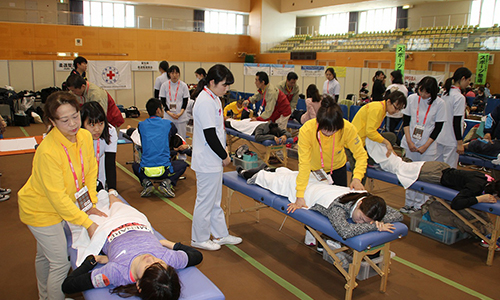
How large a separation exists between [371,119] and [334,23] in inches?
691

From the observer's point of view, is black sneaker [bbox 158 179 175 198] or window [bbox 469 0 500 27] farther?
window [bbox 469 0 500 27]

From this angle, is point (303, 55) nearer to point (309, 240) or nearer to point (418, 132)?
point (418, 132)

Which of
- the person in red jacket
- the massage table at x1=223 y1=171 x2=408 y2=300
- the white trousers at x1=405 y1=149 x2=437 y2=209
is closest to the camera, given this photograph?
the massage table at x1=223 y1=171 x2=408 y2=300

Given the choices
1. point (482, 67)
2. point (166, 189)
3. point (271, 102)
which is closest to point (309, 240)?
point (166, 189)

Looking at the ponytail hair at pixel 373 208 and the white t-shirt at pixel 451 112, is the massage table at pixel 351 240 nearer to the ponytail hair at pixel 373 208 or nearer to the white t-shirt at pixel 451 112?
the ponytail hair at pixel 373 208

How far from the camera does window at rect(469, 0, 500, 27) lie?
13.6m

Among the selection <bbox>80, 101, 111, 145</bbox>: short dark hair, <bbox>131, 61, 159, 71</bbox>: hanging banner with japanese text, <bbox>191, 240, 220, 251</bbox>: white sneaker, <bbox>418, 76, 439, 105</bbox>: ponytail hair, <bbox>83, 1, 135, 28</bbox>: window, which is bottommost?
<bbox>191, 240, 220, 251</bbox>: white sneaker

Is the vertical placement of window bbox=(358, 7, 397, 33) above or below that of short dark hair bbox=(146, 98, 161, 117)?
above

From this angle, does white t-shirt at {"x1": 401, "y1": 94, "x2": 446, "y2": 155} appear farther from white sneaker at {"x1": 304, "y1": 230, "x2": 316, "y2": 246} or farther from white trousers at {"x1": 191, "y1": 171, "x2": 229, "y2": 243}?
white trousers at {"x1": 191, "y1": 171, "x2": 229, "y2": 243}

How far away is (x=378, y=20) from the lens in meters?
17.6

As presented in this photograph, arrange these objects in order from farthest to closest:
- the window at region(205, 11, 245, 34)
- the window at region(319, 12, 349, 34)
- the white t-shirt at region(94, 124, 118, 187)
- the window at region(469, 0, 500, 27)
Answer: the window at region(319, 12, 349, 34) → the window at region(205, 11, 245, 34) → the window at region(469, 0, 500, 27) → the white t-shirt at region(94, 124, 118, 187)

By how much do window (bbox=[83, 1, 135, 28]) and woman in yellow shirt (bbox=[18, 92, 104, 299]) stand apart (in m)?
14.7

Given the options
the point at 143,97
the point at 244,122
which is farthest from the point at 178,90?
the point at 143,97

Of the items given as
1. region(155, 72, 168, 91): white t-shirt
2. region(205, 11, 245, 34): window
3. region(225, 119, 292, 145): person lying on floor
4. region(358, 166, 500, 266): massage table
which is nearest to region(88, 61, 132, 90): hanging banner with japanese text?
region(155, 72, 168, 91): white t-shirt
